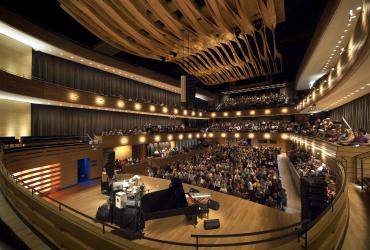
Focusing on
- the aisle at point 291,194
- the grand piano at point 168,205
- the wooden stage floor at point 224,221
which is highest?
the grand piano at point 168,205

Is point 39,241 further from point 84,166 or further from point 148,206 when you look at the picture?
point 84,166

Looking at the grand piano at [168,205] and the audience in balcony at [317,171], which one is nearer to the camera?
the grand piano at [168,205]

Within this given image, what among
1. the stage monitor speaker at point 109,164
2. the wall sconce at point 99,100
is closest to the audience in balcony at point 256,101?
the wall sconce at point 99,100

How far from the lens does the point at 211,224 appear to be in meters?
6.66

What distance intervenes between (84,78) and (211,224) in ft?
52.1

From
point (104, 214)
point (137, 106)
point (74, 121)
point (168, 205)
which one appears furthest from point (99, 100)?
point (168, 205)

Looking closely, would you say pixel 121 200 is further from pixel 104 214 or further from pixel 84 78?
pixel 84 78

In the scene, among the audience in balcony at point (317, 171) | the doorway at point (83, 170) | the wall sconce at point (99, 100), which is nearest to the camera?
the audience in balcony at point (317, 171)

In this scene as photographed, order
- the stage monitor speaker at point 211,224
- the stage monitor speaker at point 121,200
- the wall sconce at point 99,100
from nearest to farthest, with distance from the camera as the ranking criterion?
the stage monitor speaker at point 211,224
the stage monitor speaker at point 121,200
the wall sconce at point 99,100

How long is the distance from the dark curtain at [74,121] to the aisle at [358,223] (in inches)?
657

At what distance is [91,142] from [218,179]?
9681 mm

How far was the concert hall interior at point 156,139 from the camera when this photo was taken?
3922mm

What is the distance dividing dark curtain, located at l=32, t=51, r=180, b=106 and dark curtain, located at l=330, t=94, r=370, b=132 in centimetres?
1980

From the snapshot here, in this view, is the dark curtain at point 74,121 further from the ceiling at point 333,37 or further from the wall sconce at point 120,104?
the ceiling at point 333,37
